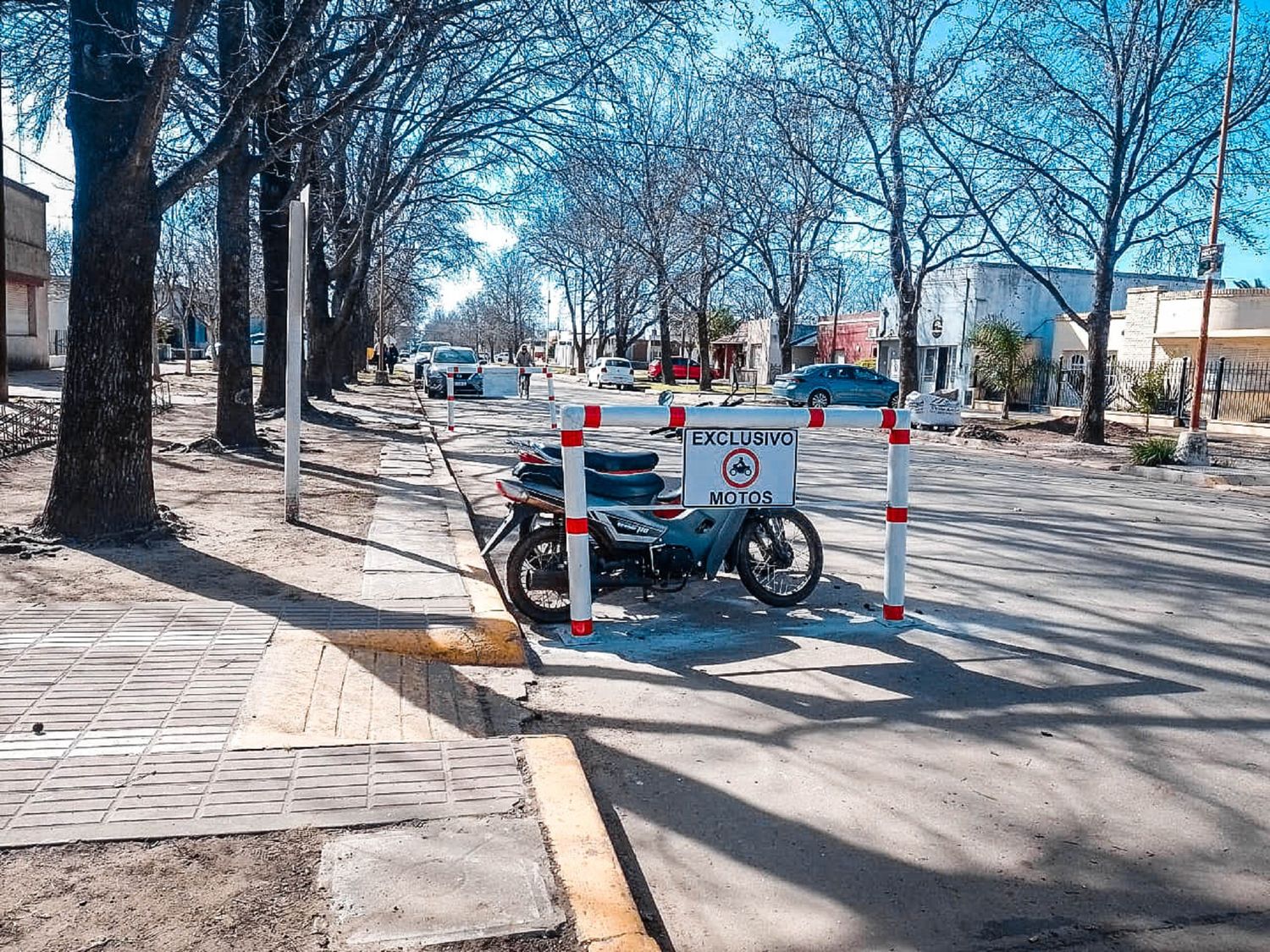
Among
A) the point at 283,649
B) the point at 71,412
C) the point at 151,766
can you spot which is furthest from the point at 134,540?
the point at 151,766

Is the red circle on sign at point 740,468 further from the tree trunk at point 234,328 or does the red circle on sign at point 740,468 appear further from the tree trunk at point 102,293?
the tree trunk at point 234,328

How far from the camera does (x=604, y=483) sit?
6.98 metres

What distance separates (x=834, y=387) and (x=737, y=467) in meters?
28.6

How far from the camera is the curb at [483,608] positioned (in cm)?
579

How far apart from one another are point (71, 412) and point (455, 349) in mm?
32475

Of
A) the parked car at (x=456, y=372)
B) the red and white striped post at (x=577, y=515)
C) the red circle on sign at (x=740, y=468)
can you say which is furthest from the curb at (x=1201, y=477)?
the parked car at (x=456, y=372)

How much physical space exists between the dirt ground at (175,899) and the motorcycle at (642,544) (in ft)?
10.9

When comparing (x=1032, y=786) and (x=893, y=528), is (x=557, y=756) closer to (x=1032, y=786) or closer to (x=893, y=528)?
(x=1032, y=786)

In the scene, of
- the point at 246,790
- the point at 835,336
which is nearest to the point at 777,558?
the point at 246,790

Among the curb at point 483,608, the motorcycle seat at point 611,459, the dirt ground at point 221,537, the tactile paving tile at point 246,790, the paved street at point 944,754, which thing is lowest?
the paved street at point 944,754

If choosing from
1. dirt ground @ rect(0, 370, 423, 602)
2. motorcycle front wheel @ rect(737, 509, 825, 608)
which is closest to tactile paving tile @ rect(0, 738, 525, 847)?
dirt ground @ rect(0, 370, 423, 602)

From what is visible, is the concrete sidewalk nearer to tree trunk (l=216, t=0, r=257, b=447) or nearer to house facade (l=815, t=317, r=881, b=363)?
tree trunk (l=216, t=0, r=257, b=447)

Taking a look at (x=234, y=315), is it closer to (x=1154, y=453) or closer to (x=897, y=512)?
(x=897, y=512)

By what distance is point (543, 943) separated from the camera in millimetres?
2951
